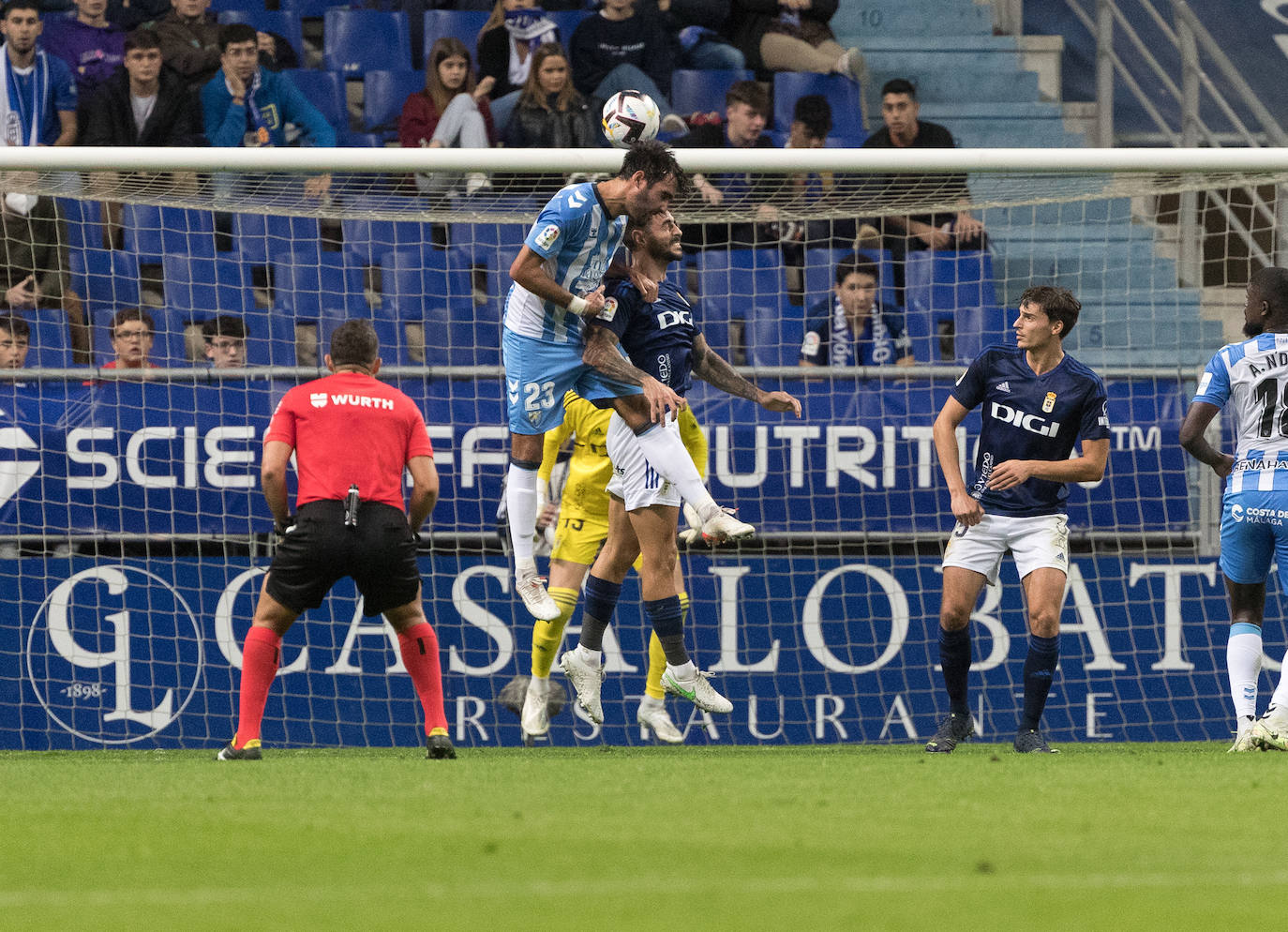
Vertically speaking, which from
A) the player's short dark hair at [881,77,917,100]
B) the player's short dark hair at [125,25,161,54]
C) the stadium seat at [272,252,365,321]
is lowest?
the stadium seat at [272,252,365,321]

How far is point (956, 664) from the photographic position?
7.52m

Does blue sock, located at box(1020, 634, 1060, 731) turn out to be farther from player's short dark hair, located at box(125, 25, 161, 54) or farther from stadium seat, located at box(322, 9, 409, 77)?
stadium seat, located at box(322, 9, 409, 77)

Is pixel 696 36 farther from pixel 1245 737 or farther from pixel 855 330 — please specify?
pixel 1245 737

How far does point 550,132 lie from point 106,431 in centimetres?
422

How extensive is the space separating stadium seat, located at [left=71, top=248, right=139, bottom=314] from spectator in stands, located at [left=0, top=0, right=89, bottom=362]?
0.25 feet

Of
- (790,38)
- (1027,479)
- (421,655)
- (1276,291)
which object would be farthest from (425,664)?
(790,38)

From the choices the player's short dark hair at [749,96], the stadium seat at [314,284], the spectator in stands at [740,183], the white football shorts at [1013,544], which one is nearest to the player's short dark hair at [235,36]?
the stadium seat at [314,284]

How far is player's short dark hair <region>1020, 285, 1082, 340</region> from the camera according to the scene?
24.2 ft

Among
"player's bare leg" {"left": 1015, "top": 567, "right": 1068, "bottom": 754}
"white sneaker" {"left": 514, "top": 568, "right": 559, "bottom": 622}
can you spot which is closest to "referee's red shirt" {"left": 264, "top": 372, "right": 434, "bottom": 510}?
"white sneaker" {"left": 514, "top": 568, "right": 559, "bottom": 622}

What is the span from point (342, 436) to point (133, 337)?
3.36m

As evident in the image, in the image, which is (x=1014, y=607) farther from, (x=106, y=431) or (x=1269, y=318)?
(x=106, y=431)

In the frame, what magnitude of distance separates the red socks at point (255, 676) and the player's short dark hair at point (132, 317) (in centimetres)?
342

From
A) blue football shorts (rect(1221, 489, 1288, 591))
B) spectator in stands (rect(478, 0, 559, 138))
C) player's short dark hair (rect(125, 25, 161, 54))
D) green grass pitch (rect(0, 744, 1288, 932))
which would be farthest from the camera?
spectator in stands (rect(478, 0, 559, 138))

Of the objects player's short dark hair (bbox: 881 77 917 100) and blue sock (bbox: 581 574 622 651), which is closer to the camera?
blue sock (bbox: 581 574 622 651)
